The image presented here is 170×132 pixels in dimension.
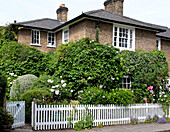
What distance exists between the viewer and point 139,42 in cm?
1650

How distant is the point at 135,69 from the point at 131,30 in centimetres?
440

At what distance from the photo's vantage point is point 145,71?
513 inches

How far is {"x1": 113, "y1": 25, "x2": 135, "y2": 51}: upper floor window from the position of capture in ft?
50.9

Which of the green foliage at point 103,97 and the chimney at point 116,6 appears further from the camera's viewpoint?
the chimney at point 116,6

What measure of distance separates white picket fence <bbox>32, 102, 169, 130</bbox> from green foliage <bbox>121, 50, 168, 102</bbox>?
6.15 feet

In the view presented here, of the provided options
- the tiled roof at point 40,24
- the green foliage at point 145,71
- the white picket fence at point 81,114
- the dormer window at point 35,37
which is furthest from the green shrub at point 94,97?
the tiled roof at point 40,24

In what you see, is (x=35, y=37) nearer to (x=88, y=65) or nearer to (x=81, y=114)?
(x=88, y=65)

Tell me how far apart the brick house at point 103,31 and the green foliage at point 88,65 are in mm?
1845

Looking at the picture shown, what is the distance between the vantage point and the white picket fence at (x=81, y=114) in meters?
7.95

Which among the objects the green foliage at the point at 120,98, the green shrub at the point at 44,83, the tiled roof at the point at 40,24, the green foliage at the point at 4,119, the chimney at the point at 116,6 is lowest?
the green foliage at the point at 4,119

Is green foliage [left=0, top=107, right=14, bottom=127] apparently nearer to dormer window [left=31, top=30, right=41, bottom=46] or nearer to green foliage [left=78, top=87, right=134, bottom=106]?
green foliage [left=78, top=87, right=134, bottom=106]

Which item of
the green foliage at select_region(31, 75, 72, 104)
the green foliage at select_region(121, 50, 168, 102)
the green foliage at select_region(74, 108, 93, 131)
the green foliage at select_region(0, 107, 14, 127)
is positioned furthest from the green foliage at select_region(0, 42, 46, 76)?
the green foliage at select_region(0, 107, 14, 127)

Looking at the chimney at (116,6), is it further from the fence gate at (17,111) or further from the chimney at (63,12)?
the fence gate at (17,111)

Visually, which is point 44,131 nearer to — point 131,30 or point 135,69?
point 135,69
